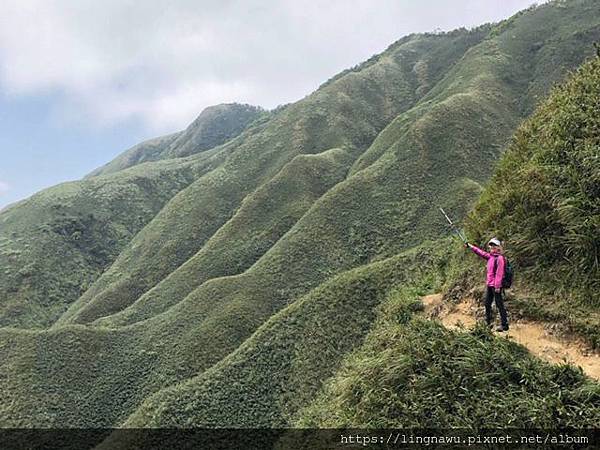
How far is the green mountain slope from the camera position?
29344mm

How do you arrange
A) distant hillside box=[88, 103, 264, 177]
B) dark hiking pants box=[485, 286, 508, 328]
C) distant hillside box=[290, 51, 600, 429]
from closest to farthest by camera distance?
distant hillside box=[290, 51, 600, 429] → dark hiking pants box=[485, 286, 508, 328] → distant hillside box=[88, 103, 264, 177]

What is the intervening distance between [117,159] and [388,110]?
459ft

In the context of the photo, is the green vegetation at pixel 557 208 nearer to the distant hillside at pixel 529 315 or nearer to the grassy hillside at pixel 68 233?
the distant hillside at pixel 529 315

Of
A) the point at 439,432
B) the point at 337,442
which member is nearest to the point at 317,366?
the point at 337,442

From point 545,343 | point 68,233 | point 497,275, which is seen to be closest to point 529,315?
point 545,343

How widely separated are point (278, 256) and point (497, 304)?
113ft

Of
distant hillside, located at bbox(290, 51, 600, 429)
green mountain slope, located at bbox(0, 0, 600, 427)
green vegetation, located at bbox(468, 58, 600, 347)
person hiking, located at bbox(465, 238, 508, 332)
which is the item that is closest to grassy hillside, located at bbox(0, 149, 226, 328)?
green mountain slope, located at bbox(0, 0, 600, 427)

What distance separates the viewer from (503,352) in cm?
1164

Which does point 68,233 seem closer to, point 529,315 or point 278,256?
point 278,256

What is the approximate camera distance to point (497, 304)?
1295 cm

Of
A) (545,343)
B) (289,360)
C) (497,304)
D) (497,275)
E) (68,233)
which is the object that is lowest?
(289,360)

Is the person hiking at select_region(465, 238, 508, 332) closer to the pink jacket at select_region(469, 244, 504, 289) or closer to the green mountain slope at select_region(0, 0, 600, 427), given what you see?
the pink jacket at select_region(469, 244, 504, 289)

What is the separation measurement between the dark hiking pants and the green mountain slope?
5928mm

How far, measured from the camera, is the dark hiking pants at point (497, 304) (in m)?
12.9
